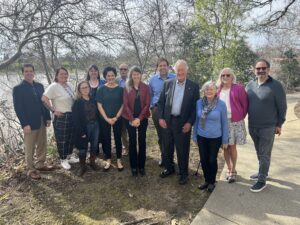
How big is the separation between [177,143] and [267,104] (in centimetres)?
135

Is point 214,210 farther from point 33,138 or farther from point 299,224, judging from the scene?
point 33,138

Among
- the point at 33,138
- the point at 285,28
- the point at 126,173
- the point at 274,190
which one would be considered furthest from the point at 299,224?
the point at 285,28

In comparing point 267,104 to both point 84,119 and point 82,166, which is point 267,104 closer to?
point 84,119

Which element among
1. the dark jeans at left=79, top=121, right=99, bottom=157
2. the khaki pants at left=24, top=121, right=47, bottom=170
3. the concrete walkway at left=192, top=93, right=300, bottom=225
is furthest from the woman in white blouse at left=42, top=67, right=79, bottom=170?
A: the concrete walkway at left=192, top=93, right=300, bottom=225

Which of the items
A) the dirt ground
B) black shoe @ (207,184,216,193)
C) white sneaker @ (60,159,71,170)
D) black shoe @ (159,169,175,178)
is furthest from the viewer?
white sneaker @ (60,159,71,170)

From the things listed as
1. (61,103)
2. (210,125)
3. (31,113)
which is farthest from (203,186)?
(31,113)

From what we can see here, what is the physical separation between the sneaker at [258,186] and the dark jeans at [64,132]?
3.03 m

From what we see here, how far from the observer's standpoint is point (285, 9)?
10.5 meters

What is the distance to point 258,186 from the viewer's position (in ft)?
12.9

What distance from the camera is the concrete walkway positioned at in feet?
10.9

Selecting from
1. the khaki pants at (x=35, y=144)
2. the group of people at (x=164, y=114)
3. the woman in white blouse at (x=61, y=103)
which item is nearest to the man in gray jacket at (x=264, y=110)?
the group of people at (x=164, y=114)

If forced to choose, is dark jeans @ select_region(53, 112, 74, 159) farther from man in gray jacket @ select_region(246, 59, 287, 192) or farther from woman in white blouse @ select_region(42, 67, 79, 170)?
man in gray jacket @ select_region(246, 59, 287, 192)

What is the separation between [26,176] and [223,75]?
3.64 m

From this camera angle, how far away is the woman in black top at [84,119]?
442 centimetres
